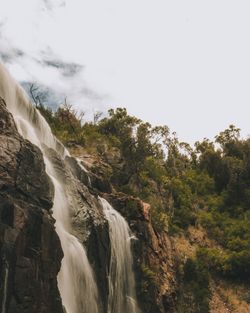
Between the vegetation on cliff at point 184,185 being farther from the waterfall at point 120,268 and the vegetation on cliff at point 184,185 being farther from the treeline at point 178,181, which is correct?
the waterfall at point 120,268

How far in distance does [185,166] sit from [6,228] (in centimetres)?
5815

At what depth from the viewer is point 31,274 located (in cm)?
1755

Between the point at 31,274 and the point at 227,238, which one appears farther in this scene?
the point at 227,238

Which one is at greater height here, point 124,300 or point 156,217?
point 156,217

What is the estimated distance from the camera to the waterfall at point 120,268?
27.8 meters

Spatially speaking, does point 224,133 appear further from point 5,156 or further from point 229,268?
point 5,156

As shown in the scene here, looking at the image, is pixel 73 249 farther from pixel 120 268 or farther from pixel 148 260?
pixel 148 260

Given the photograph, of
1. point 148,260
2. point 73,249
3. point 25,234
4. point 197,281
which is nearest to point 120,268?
point 148,260

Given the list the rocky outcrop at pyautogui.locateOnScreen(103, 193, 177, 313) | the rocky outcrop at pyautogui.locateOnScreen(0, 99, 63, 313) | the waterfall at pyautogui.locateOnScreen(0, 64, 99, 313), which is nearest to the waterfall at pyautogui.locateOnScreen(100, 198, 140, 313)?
the rocky outcrop at pyautogui.locateOnScreen(103, 193, 177, 313)

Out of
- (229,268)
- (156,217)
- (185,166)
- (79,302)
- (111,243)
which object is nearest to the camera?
(79,302)

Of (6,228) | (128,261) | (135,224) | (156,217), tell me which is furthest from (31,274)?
(156,217)

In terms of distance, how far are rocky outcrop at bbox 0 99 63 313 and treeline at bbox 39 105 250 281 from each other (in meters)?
21.2

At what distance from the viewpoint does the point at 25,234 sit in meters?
17.6

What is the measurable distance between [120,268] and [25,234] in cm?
1276
